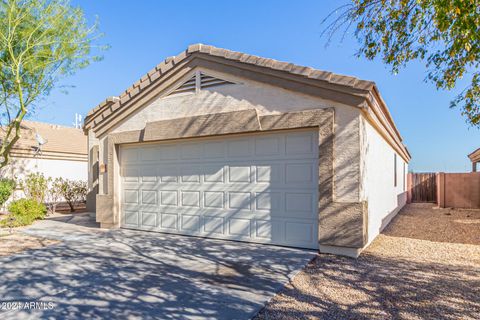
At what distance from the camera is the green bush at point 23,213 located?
379 inches

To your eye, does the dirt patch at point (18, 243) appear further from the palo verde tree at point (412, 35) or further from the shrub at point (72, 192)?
the palo verde tree at point (412, 35)

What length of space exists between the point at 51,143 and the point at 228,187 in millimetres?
14988

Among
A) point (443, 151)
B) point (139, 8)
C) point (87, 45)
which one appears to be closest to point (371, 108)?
point (139, 8)

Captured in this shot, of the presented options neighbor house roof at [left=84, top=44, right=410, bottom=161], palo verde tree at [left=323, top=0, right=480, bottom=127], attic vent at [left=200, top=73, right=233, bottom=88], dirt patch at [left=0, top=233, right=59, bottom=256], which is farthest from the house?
palo verde tree at [left=323, top=0, right=480, bottom=127]

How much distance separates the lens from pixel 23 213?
410 inches

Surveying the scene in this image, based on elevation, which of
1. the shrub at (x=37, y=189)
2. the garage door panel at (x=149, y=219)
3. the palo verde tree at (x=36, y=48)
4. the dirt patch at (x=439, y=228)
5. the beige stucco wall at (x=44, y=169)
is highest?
the palo verde tree at (x=36, y=48)

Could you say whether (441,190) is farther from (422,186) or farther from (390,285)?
(390,285)

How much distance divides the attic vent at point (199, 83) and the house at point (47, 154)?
419 inches

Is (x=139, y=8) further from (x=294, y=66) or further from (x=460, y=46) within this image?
(x=460, y=46)

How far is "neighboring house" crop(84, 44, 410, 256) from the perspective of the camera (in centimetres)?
598

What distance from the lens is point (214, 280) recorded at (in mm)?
4637

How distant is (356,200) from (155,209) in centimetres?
557

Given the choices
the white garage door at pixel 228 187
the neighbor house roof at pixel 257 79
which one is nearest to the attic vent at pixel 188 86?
the neighbor house roof at pixel 257 79

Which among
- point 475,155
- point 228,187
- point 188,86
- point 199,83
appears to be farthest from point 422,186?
point 188,86
